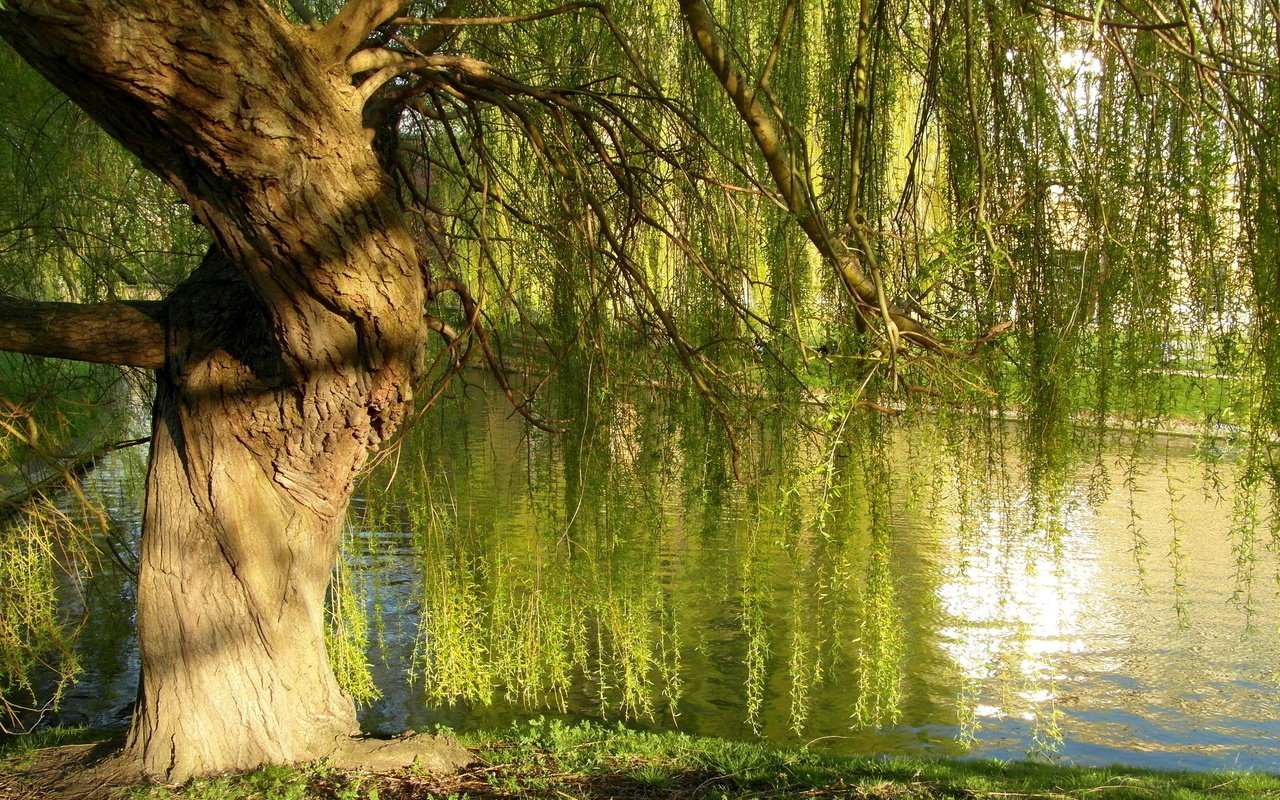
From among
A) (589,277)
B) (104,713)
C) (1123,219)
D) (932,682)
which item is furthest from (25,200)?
(932,682)

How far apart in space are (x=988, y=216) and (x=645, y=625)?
5.33 feet

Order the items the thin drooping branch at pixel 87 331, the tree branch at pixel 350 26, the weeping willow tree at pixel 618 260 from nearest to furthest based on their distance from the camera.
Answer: the weeping willow tree at pixel 618 260
the tree branch at pixel 350 26
the thin drooping branch at pixel 87 331

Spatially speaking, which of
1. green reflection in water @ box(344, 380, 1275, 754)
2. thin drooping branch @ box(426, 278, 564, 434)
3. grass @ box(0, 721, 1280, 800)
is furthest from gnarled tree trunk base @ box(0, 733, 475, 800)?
thin drooping branch @ box(426, 278, 564, 434)

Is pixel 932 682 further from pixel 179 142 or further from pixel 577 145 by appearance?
pixel 179 142

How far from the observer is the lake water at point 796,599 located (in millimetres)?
2801

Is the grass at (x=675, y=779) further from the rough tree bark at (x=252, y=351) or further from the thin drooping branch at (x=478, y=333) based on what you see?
the thin drooping branch at (x=478, y=333)

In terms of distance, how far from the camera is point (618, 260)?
8.91 feet

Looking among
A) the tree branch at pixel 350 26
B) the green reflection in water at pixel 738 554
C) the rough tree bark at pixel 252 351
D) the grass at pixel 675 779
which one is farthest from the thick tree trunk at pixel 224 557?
the tree branch at pixel 350 26

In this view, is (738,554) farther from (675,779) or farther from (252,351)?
(252,351)

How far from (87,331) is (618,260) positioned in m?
1.44

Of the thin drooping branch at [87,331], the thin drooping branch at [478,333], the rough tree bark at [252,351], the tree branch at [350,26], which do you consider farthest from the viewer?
the thin drooping branch at [478,333]

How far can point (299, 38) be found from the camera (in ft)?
7.54

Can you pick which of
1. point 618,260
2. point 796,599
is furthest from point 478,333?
point 796,599

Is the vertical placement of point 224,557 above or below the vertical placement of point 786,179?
below
